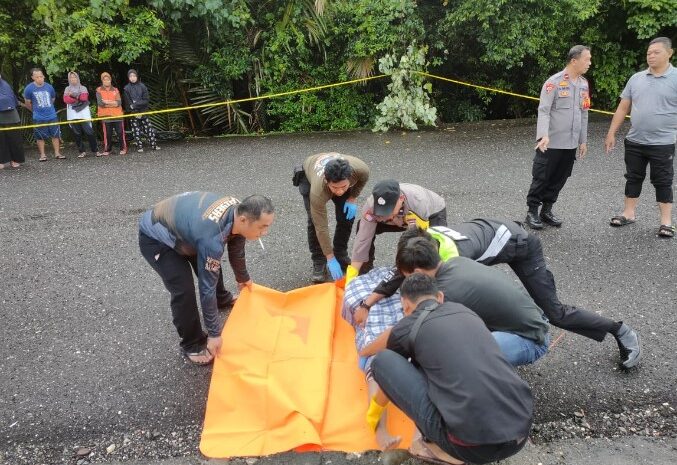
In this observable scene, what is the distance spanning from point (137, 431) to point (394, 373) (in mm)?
1550

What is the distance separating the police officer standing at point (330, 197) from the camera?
11.7ft

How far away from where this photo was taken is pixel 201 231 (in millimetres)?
3055

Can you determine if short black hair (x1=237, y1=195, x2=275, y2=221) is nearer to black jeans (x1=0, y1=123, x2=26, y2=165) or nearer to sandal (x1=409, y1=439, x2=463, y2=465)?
sandal (x1=409, y1=439, x2=463, y2=465)

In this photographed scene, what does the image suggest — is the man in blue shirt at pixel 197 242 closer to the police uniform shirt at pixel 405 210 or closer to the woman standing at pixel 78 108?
the police uniform shirt at pixel 405 210

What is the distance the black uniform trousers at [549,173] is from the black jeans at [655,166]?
517 mm

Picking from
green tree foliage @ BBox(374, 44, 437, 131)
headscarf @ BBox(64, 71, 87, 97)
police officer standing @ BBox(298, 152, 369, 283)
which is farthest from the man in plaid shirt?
headscarf @ BBox(64, 71, 87, 97)

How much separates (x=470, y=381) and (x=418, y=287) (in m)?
0.47

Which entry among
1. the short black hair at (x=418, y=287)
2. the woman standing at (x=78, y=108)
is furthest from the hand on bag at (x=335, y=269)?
the woman standing at (x=78, y=108)

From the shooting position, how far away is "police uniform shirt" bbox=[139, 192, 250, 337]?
Result: 3039mm

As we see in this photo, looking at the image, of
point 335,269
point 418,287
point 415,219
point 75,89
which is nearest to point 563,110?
point 415,219

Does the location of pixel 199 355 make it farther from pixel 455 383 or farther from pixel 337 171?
pixel 455 383

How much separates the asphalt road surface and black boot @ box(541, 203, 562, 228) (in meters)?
0.12

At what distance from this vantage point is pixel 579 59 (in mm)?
4844

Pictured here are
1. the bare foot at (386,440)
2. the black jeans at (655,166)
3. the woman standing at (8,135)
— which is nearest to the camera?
the bare foot at (386,440)
